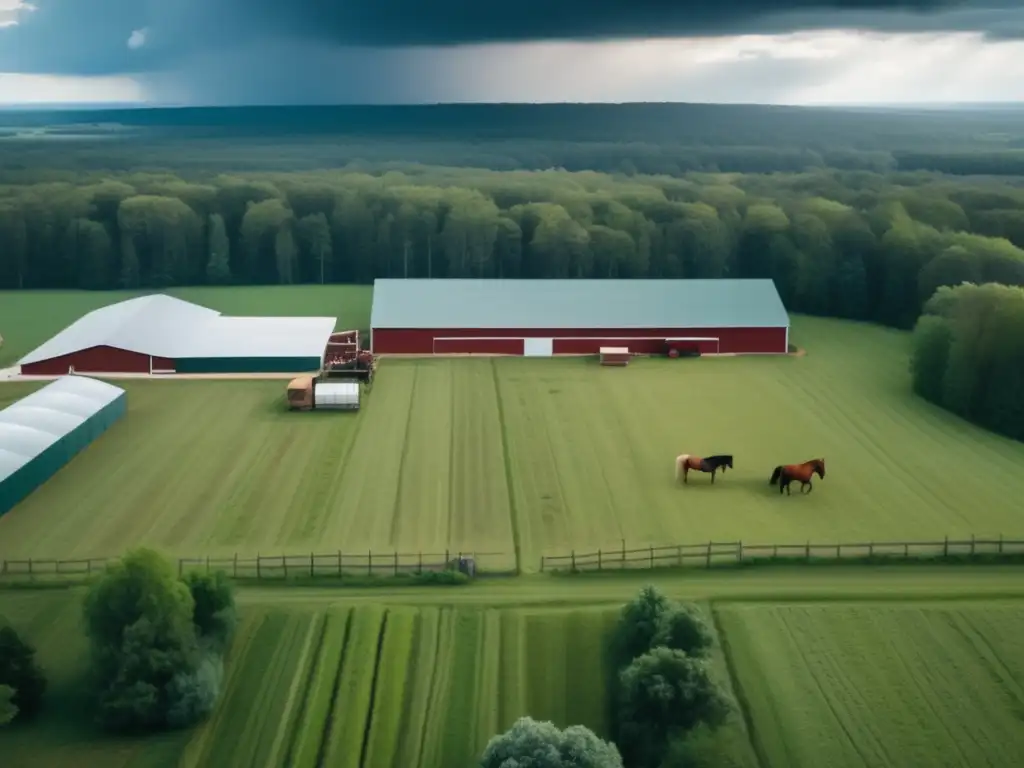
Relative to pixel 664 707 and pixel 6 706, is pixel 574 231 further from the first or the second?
pixel 6 706

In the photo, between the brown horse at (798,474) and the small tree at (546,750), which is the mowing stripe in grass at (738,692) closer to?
the small tree at (546,750)

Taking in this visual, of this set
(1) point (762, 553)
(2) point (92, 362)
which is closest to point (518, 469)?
(1) point (762, 553)

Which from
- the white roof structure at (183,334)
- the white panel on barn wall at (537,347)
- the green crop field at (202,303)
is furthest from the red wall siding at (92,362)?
the white panel on barn wall at (537,347)

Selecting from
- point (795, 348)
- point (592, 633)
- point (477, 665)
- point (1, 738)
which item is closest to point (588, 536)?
point (592, 633)

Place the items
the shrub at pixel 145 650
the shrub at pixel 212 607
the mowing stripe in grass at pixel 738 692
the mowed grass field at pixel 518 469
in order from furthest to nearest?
the mowed grass field at pixel 518 469 → the shrub at pixel 212 607 → the shrub at pixel 145 650 → the mowing stripe in grass at pixel 738 692

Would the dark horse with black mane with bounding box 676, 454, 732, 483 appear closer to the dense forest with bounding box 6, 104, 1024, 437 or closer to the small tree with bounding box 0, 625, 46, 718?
the dense forest with bounding box 6, 104, 1024, 437

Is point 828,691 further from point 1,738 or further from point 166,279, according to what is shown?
point 166,279
